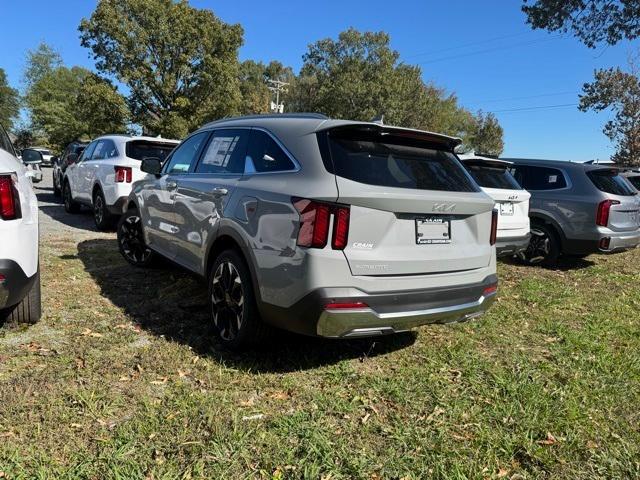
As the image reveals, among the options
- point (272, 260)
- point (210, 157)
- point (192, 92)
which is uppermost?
point (192, 92)

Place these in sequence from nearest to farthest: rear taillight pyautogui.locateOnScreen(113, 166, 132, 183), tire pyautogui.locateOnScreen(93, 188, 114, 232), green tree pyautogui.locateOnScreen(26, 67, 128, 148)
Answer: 1. rear taillight pyautogui.locateOnScreen(113, 166, 132, 183)
2. tire pyautogui.locateOnScreen(93, 188, 114, 232)
3. green tree pyautogui.locateOnScreen(26, 67, 128, 148)

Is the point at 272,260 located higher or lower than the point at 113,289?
higher

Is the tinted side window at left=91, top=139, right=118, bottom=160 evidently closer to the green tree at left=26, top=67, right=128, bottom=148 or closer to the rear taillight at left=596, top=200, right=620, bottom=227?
the rear taillight at left=596, top=200, right=620, bottom=227

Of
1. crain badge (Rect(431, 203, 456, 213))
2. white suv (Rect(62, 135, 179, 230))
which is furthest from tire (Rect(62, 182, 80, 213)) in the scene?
crain badge (Rect(431, 203, 456, 213))

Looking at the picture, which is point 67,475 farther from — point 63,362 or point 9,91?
point 9,91

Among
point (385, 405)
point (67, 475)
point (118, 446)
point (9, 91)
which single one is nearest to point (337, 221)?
point (385, 405)

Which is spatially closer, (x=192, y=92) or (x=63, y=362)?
(x=63, y=362)

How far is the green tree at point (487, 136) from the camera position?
198 ft

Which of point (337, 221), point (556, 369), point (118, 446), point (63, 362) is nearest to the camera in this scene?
point (118, 446)

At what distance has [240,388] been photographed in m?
3.18

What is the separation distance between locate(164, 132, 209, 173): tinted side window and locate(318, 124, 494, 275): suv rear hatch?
6.00ft

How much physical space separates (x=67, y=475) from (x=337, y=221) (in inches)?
72.2

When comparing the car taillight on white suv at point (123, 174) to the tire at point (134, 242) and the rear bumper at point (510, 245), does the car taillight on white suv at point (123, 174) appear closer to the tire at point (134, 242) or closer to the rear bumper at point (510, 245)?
the tire at point (134, 242)

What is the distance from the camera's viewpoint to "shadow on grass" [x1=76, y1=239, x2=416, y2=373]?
3.62 metres
